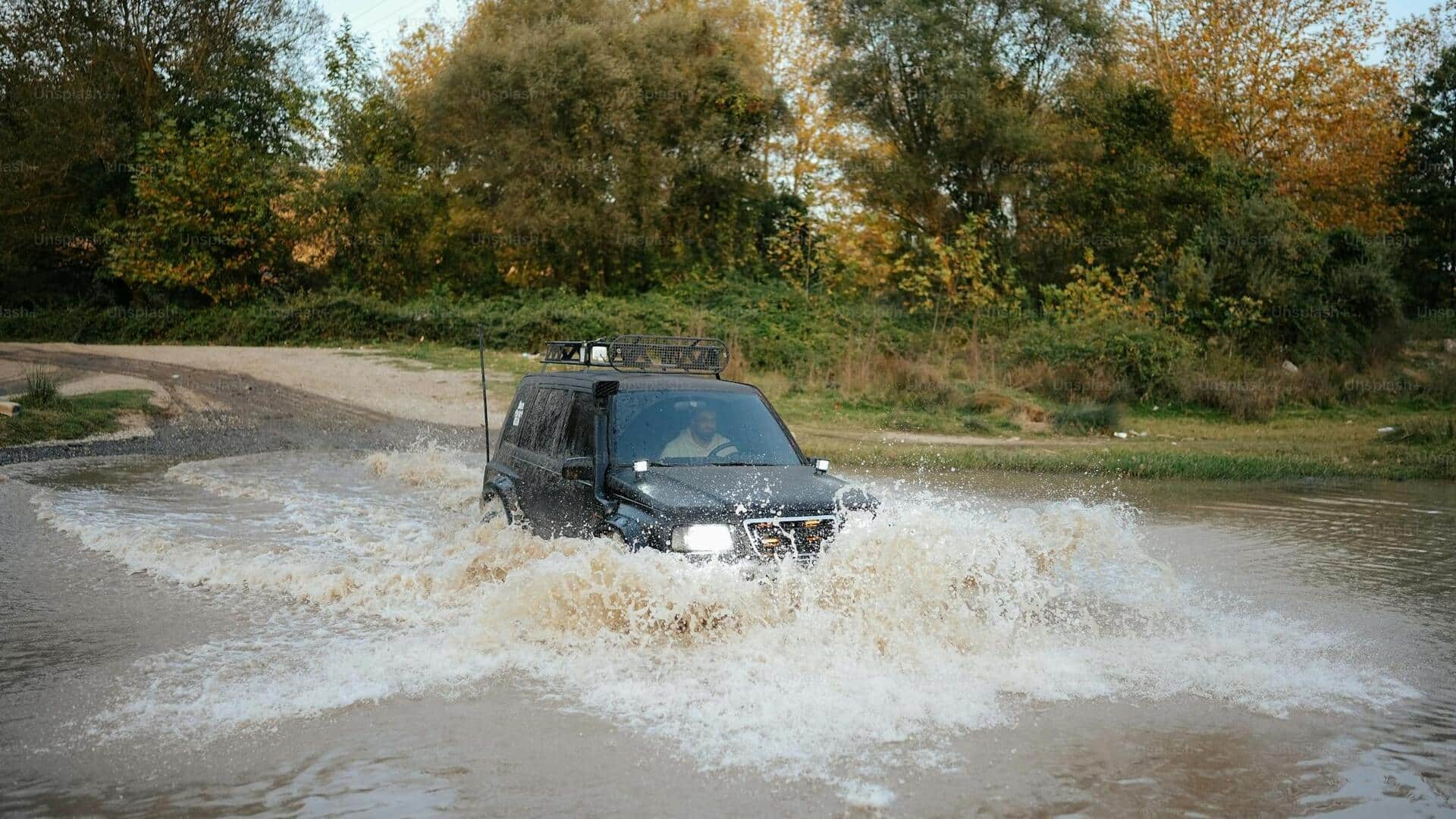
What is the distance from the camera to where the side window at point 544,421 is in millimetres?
9219

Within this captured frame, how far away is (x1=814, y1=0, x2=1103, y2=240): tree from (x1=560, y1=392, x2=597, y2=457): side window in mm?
26134

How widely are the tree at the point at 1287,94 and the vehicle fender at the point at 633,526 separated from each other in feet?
120

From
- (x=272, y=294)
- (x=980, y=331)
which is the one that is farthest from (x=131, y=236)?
(x=980, y=331)

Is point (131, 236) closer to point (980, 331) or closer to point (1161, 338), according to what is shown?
point (980, 331)

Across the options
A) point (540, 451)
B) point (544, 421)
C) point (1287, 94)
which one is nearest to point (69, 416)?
point (544, 421)

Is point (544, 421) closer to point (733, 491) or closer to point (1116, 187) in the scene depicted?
point (733, 491)

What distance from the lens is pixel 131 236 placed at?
37938mm

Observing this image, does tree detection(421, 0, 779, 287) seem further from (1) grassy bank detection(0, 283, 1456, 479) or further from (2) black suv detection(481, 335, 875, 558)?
(2) black suv detection(481, 335, 875, 558)

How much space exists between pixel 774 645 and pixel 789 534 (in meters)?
0.70

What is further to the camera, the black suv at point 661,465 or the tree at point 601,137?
the tree at point 601,137

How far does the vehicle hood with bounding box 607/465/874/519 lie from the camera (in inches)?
297

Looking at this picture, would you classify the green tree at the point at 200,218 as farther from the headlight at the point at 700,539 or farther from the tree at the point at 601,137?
the headlight at the point at 700,539

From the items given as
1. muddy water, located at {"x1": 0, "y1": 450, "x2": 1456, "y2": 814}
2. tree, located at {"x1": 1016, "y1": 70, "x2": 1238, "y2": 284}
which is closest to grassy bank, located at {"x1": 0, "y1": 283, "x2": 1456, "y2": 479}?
tree, located at {"x1": 1016, "y1": 70, "x2": 1238, "y2": 284}

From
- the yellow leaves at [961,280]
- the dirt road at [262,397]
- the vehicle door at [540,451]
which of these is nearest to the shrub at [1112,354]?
the yellow leaves at [961,280]
